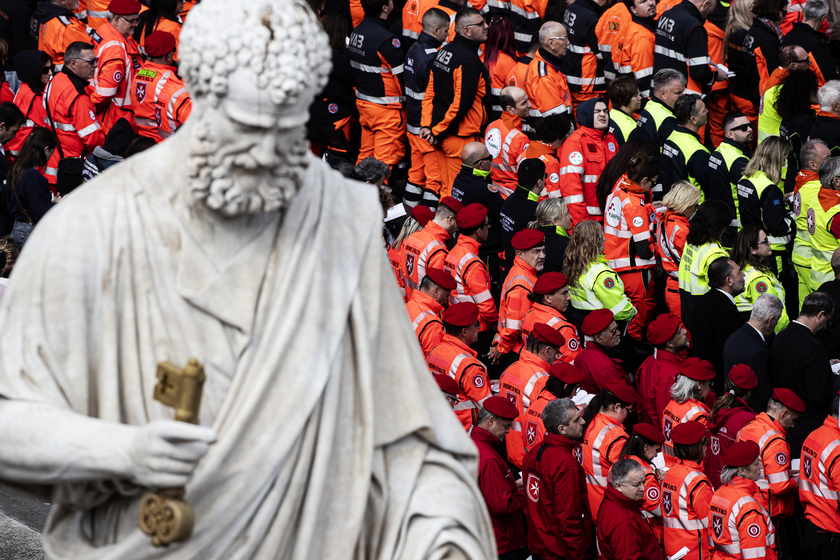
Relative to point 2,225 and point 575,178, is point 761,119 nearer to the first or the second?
point 575,178

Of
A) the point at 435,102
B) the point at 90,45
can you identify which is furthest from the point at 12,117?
the point at 435,102

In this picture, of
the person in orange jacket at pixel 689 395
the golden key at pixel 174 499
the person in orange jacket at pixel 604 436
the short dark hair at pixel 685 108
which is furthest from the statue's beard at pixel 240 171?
the short dark hair at pixel 685 108

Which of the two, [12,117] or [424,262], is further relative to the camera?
[12,117]

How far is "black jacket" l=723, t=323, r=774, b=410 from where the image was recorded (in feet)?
30.3

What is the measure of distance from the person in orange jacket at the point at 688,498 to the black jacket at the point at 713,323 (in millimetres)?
2082

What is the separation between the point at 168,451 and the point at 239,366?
0.98ft

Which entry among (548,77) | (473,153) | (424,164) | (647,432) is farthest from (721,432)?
(424,164)

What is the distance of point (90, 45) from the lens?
40.7 ft

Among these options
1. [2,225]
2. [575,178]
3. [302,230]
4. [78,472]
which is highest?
[302,230]

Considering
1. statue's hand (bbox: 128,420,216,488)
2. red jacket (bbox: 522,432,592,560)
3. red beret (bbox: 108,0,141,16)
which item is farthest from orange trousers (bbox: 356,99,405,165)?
statue's hand (bbox: 128,420,216,488)

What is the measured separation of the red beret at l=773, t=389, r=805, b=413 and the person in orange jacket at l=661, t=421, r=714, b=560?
82 cm

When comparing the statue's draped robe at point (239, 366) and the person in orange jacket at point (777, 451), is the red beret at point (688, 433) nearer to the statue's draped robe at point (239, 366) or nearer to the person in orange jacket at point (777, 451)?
the person in orange jacket at point (777, 451)

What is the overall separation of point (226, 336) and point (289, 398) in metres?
0.18

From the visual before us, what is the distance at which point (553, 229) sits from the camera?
1072 centimetres
